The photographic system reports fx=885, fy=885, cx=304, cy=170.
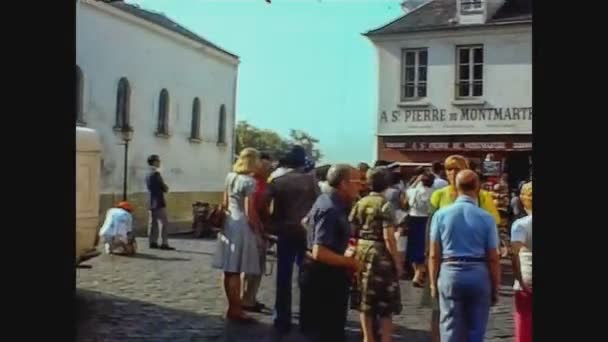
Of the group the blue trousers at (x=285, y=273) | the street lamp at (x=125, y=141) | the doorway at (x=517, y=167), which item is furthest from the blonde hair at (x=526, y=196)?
the street lamp at (x=125, y=141)

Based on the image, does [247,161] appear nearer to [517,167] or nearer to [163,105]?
[163,105]

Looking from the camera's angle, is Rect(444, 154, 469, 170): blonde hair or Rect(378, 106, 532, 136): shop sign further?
Rect(444, 154, 469, 170): blonde hair

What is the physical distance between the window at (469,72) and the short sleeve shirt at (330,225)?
48cm

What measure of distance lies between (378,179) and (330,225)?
0.20 meters

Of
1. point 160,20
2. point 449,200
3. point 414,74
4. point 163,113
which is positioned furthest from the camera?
point 449,200

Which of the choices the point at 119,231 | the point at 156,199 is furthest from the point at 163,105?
the point at 119,231

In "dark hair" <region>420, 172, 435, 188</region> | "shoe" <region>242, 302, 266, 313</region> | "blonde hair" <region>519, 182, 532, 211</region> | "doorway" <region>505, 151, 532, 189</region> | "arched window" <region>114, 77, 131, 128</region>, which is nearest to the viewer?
"blonde hair" <region>519, 182, 532, 211</region>

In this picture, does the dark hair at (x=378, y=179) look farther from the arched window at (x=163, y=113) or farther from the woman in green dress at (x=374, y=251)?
the arched window at (x=163, y=113)

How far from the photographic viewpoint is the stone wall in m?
2.21

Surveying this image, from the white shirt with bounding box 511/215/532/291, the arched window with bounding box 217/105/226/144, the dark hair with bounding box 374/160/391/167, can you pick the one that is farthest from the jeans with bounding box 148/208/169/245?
the white shirt with bounding box 511/215/532/291

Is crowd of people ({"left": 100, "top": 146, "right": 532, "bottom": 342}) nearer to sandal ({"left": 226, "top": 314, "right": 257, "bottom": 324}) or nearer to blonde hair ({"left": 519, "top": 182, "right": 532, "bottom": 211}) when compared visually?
sandal ({"left": 226, "top": 314, "right": 257, "bottom": 324})

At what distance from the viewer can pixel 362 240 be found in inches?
97.4

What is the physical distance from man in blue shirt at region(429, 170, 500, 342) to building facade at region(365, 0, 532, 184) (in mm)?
190

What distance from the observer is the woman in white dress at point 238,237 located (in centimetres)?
235
